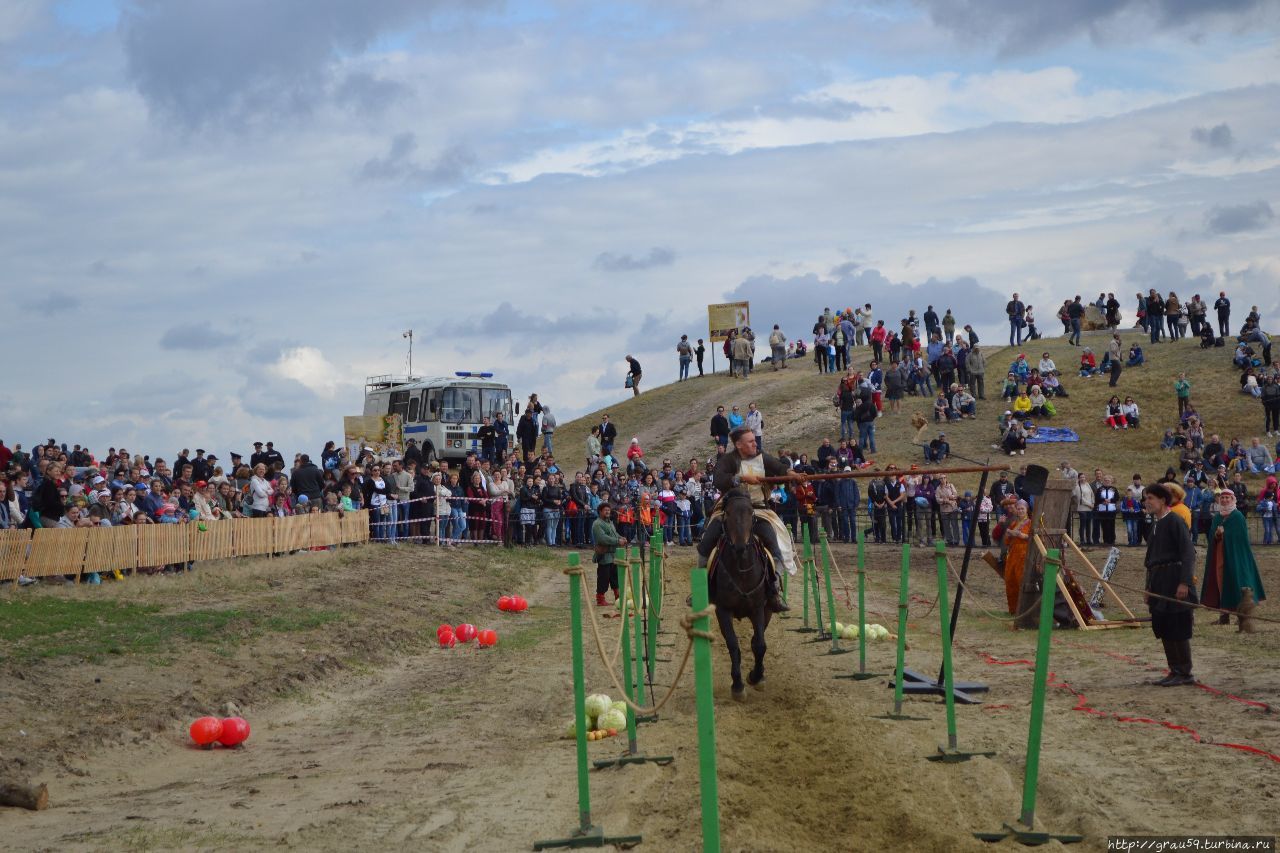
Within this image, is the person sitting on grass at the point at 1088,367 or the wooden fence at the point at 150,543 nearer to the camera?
the wooden fence at the point at 150,543

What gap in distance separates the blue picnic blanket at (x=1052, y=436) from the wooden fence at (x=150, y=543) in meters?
25.4

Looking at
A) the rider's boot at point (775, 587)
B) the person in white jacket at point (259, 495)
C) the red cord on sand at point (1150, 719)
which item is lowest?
the red cord on sand at point (1150, 719)

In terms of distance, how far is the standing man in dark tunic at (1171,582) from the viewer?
1309 centimetres

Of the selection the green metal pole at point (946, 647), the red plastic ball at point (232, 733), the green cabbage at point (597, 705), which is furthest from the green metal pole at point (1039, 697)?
the red plastic ball at point (232, 733)

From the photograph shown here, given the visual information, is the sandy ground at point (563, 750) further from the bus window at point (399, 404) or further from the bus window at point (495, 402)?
the bus window at point (399, 404)

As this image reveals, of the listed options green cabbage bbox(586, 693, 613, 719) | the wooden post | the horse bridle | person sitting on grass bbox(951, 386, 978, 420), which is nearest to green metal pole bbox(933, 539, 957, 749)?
the horse bridle

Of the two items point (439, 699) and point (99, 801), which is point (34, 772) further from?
point (439, 699)

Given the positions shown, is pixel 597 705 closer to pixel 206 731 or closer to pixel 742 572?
pixel 742 572

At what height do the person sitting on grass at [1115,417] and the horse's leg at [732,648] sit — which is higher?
the person sitting on grass at [1115,417]

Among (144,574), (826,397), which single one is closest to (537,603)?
(144,574)

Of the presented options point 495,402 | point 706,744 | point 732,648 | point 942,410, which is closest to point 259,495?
point 732,648

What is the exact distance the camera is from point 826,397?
5181cm

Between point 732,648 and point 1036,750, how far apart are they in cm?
539

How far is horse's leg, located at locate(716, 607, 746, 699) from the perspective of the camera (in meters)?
13.1
